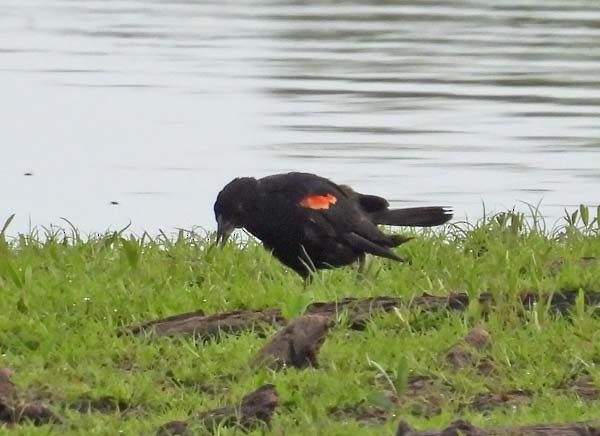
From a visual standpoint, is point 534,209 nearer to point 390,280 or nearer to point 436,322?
point 390,280

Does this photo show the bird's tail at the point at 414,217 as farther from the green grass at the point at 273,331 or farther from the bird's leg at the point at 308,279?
the bird's leg at the point at 308,279

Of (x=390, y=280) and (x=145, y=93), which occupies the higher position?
(x=145, y=93)

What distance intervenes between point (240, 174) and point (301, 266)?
441 centimetres

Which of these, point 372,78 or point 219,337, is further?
point 372,78

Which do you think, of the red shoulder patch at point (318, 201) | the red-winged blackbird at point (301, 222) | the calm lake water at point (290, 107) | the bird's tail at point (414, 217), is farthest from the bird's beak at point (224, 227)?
the calm lake water at point (290, 107)

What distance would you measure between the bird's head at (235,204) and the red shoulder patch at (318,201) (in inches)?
8.1

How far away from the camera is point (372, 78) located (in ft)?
50.5

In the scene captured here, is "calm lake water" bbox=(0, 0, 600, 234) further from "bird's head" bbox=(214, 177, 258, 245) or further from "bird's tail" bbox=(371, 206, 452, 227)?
"bird's head" bbox=(214, 177, 258, 245)

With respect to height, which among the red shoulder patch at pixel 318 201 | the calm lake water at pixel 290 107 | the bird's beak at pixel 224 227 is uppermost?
the calm lake water at pixel 290 107

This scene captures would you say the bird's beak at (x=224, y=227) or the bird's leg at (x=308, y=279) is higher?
the bird's beak at (x=224, y=227)

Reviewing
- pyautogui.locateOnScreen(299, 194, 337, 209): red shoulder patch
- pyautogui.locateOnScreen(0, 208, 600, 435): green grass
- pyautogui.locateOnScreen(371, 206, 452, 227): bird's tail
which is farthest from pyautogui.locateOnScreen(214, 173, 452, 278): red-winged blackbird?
pyautogui.locateOnScreen(371, 206, 452, 227): bird's tail

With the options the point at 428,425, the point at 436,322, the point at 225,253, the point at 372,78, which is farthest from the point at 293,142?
the point at 428,425

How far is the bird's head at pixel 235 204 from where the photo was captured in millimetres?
6332

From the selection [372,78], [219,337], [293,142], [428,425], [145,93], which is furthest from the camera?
[372,78]
